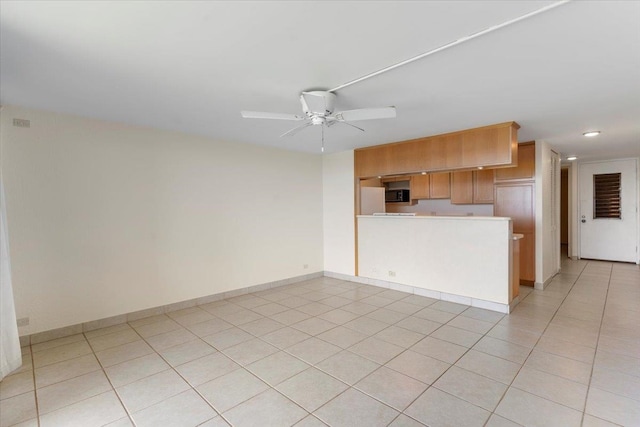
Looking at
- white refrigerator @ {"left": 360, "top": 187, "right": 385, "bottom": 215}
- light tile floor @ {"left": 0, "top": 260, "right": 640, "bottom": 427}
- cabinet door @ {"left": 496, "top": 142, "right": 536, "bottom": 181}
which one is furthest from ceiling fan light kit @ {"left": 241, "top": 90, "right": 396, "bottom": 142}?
cabinet door @ {"left": 496, "top": 142, "right": 536, "bottom": 181}

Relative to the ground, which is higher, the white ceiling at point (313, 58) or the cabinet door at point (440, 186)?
the white ceiling at point (313, 58)

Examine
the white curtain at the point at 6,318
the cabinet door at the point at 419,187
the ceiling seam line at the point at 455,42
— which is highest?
the ceiling seam line at the point at 455,42

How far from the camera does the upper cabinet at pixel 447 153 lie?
376 centimetres

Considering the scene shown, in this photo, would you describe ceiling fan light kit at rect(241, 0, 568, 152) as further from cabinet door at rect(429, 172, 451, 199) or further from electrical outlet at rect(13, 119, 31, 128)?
cabinet door at rect(429, 172, 451, 199)

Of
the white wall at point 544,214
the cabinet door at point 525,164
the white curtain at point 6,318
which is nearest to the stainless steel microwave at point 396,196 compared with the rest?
the cabinet door at point 525,164

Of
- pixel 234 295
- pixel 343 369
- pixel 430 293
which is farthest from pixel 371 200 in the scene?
pixel 343 369

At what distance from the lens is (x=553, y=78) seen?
2457mm

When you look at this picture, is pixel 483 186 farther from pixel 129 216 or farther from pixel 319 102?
pixel 129 216

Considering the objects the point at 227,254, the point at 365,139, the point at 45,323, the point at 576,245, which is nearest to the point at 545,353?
the point at 365,139

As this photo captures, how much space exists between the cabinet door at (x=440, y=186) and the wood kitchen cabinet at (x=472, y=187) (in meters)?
0.11

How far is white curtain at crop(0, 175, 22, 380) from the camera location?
2.50 m

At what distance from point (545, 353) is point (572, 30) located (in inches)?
106

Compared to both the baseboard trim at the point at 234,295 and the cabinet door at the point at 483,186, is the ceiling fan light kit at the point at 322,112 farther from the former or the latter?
the cabinet door at the point at 483,186

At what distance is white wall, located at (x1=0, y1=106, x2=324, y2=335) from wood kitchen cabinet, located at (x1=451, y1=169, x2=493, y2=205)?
341cm
